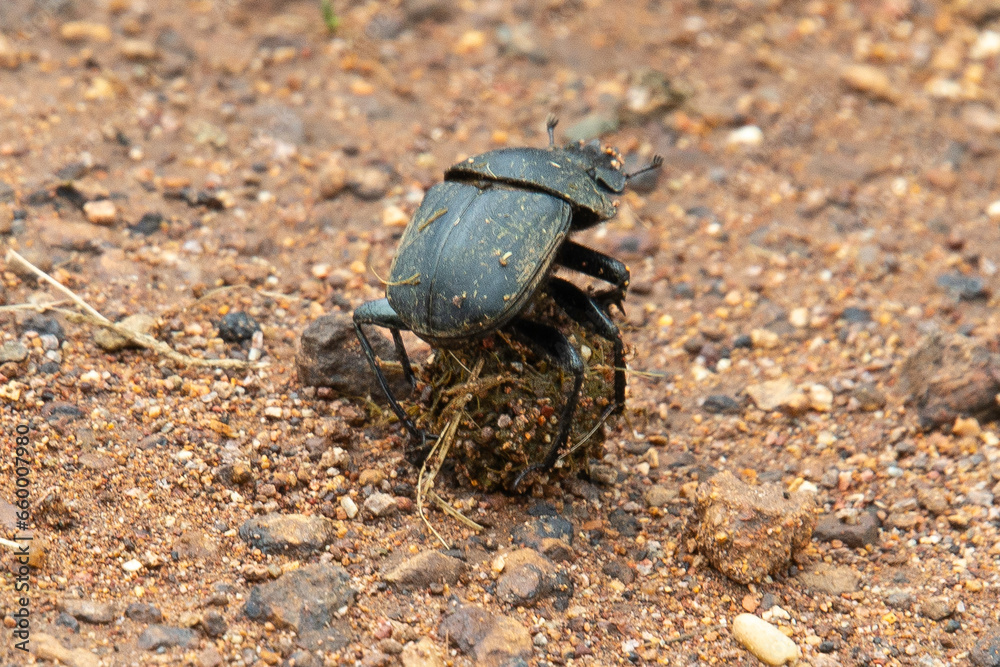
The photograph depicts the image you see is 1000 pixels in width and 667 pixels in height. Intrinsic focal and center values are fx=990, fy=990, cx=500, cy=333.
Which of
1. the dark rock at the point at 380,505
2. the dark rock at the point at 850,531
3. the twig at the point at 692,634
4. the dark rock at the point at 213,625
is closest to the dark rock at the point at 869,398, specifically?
the dark rock at the point at 850,531

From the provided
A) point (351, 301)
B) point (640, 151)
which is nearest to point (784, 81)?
point (640, 151)

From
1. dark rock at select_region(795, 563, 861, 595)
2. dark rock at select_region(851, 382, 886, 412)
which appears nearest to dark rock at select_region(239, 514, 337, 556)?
dark rock at select_region(795, 563, 861, 595)

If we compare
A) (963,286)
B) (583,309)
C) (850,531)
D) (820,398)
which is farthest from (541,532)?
(963,286)

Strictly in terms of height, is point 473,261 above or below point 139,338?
above

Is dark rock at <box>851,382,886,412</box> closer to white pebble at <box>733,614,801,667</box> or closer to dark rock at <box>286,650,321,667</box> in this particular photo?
white pebble at <box>733,614,801,667</box>

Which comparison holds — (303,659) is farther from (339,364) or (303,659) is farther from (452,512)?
(339,364)

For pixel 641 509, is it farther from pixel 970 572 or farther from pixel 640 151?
pixel 640 151

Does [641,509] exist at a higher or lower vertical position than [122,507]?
lower
